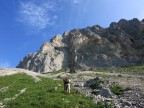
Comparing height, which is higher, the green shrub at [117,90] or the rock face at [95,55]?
the rock face at [95,55]

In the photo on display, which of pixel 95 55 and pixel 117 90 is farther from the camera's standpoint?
pixel 95 55

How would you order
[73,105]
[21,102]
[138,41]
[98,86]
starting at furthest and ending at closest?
[138,41] → [98,86] → [21,102] → [73,105]

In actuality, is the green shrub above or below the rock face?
below

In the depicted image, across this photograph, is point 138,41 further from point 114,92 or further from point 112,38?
point 114,92

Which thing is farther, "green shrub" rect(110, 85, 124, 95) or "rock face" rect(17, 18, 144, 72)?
"rock face" rect(17, 18, 144, 72)

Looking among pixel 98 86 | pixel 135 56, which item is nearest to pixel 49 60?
pixel 135 56

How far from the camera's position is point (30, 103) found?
40.6 meters

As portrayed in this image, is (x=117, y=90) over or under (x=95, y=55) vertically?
under

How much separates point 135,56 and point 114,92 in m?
131

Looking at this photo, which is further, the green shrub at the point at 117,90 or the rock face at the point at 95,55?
the rock face at the point at 95,55

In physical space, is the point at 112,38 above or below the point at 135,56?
above

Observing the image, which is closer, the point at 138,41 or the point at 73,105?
the point at 73,105

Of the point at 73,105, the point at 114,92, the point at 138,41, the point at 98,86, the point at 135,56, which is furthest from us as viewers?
the point at 138,41

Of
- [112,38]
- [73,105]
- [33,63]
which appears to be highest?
[112,38]
